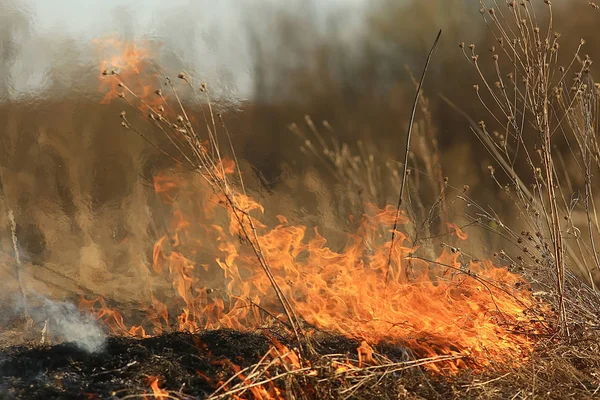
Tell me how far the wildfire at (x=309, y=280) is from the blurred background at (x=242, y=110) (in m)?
0.16

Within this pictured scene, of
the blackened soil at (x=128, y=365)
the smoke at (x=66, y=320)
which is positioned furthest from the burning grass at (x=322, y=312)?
the smoke at (x=66, y=320)

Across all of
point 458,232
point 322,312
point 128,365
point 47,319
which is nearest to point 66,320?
point 47,319

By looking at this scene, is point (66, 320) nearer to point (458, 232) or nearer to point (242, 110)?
point (242, 110)

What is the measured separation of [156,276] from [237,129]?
48.9 inches

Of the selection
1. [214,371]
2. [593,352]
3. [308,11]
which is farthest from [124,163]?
[593,352]

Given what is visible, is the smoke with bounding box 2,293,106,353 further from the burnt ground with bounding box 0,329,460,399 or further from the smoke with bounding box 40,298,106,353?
the burnt ground with bounding box 0,329,460,399

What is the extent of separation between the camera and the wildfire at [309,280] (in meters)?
3.82

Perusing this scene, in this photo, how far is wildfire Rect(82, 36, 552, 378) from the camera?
3824mm

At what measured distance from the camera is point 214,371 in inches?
121

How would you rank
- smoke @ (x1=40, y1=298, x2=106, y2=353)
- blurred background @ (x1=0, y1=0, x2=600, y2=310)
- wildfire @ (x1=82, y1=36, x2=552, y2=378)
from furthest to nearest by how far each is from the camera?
blurred background @ (x1=0, y1=0, x2=600, y2=310)
smoke @ (x1=40, y1=298, x2=106, y2=353)
wildfire @ (x1=82, y1=36, x2=552, y2=378)

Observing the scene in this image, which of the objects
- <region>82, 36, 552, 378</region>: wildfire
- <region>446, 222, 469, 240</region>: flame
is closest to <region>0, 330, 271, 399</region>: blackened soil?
<region>82, 36, 552, 378</region>: wildfire

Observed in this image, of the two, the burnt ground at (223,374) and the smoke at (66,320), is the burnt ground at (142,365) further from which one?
the smoke at (66,320)

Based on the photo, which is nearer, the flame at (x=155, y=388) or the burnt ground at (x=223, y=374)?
the flame at (x=155, y=388)

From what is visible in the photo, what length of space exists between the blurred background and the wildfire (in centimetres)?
16
